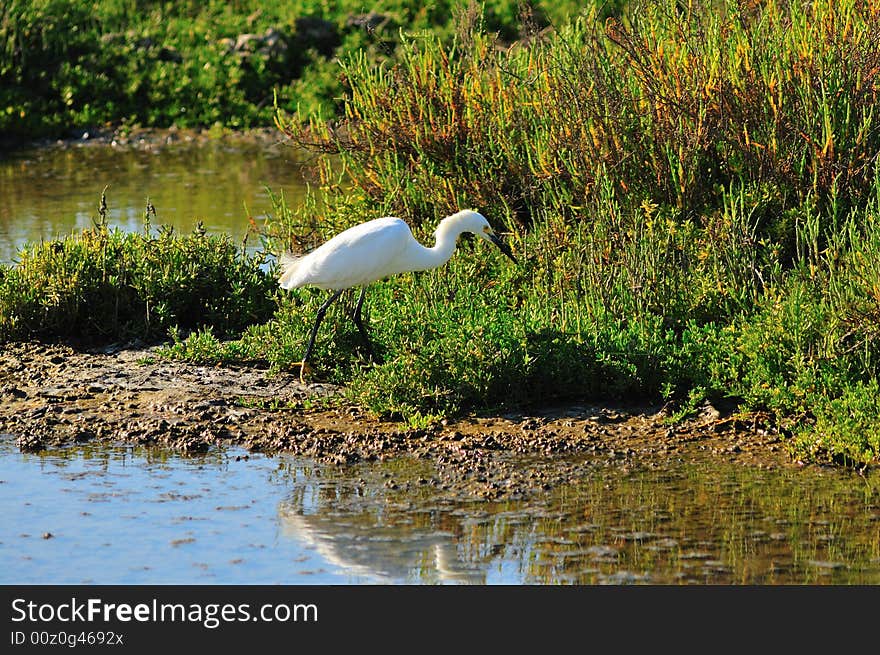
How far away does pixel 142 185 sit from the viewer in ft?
46.0

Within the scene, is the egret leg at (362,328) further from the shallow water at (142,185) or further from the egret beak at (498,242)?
the shallow water at (142,185)

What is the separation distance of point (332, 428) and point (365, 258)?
1130mm

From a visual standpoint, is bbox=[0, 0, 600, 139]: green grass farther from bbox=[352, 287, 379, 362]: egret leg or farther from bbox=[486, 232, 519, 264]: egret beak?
bbox=[352, 287, 379, 362]: egret leg

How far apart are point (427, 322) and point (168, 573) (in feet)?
8.42

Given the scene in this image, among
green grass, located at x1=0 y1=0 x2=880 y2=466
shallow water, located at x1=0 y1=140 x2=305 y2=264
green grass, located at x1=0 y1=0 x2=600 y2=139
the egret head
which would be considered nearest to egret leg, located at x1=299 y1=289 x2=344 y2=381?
green grass, located at x1=0 y1=0 x2=880 y2=466

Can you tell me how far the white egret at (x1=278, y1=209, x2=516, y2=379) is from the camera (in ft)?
24.7

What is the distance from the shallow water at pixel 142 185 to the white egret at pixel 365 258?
3569 mm

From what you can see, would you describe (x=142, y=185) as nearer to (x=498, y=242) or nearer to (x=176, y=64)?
(x=176, y=64)

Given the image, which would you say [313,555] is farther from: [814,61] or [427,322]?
[814,61]

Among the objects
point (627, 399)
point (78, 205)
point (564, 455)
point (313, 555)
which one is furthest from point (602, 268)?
point (78, 205)

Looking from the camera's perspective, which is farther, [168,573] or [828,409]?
[828,409]

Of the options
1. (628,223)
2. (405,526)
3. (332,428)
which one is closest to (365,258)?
(332,428)

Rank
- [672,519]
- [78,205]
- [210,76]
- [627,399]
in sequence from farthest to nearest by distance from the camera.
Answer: [210,76] < [78,205] < [627,399] < [672,519]

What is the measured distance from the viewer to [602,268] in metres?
7.73
